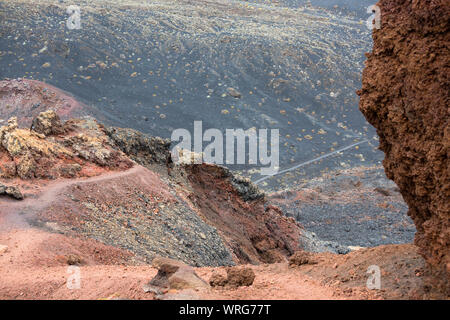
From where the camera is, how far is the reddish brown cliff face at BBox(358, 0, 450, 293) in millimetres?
4789

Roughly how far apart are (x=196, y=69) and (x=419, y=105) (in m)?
36.7

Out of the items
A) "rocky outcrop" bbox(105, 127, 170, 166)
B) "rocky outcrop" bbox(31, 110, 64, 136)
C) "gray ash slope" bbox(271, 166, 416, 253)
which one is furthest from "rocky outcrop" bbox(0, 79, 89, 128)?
"rocky outcrop" bbox(31, 110, 64, 136)

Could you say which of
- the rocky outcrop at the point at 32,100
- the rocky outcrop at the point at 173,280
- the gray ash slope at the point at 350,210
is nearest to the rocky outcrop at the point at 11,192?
the rocky outcrop at the point at 173,280

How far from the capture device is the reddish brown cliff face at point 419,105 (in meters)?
4.79

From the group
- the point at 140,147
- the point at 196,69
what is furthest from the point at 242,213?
the point at 196,69

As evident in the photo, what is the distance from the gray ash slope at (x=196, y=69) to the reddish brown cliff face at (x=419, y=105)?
25.2 metres

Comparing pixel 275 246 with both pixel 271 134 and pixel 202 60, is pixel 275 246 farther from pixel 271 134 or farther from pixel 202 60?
pixel 202 60

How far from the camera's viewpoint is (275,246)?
16578 millimetres

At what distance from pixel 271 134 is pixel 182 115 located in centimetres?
664

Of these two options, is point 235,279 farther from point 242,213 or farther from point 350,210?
point 350,210

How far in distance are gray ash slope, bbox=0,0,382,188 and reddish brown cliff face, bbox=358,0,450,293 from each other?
25.2 metres
